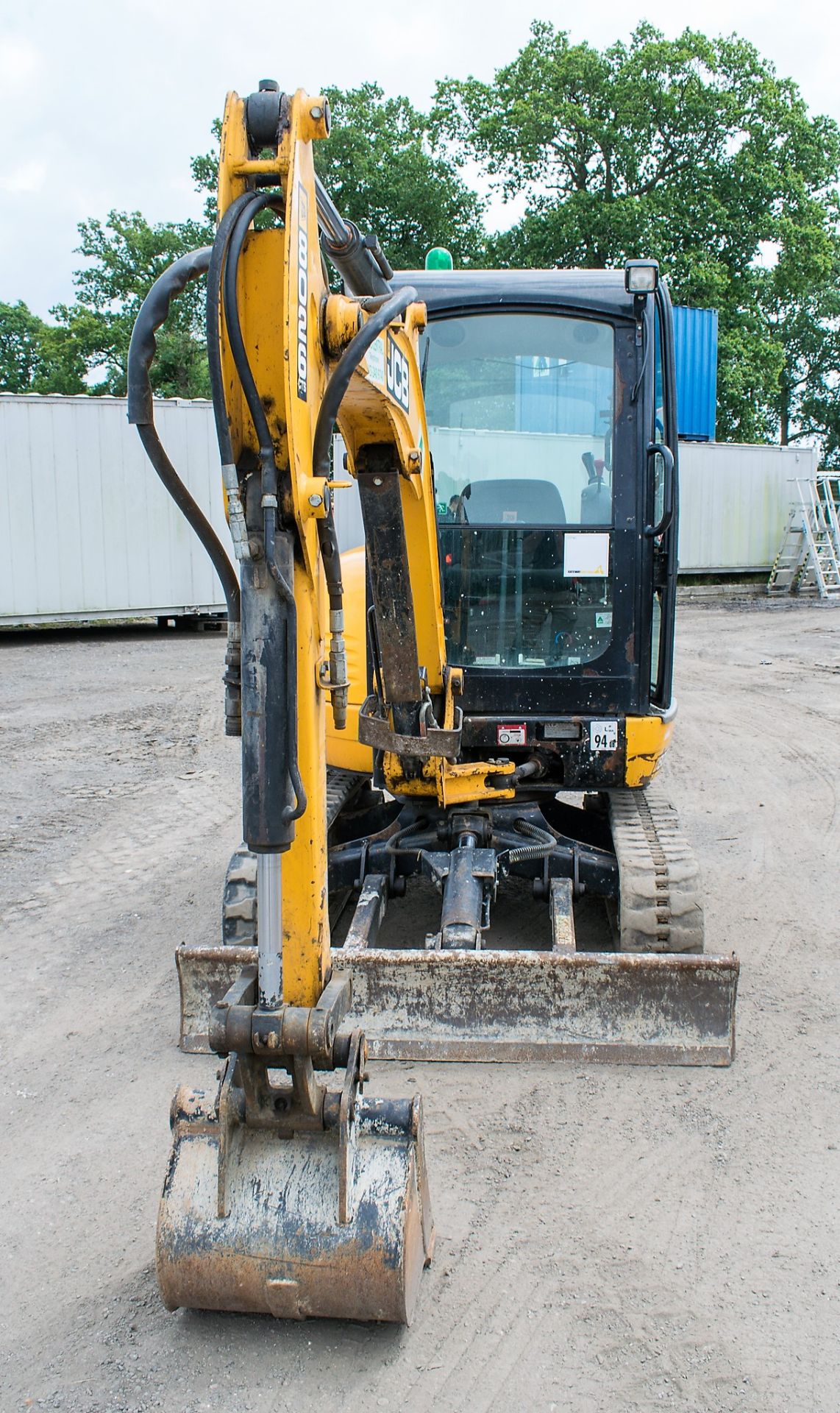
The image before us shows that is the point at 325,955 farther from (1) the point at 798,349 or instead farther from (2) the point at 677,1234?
(1) the point at 798,349

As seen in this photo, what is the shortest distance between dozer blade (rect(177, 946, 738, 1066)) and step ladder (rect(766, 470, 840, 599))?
19287 millimetres

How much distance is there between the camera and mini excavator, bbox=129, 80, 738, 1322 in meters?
2.40

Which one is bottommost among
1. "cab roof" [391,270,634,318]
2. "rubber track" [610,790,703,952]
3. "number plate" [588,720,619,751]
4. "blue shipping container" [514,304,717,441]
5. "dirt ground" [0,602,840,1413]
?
"dirt ground" [0,602,840,1413]

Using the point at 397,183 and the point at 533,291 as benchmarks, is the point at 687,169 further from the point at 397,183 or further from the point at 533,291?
the point at 533,291

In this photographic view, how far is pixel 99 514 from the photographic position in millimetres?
15047

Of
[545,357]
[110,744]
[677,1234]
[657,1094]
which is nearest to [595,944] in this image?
[657,1094]

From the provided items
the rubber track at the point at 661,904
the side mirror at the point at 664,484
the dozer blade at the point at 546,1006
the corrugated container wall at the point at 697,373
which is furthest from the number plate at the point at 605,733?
the corrugated container wall at the point at 697,373

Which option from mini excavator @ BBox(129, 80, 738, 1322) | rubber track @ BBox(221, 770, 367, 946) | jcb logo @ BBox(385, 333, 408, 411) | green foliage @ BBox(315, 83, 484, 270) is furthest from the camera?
green foliage @ BBox(315, 83, 484, 270)

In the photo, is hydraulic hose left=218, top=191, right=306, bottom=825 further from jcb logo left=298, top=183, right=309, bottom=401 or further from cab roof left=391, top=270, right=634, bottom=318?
cab roof left=391, top=270, right=634, bottom=318

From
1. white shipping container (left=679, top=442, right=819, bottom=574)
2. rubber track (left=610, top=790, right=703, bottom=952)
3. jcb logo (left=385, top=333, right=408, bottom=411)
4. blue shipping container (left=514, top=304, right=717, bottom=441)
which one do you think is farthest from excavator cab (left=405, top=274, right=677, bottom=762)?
white shipping container (left=679, top=442, right=819, bottom=574)

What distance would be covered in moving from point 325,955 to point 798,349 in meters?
38.1

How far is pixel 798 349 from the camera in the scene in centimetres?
3653

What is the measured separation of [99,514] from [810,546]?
1378cm

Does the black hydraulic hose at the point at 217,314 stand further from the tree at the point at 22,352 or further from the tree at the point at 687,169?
the tree at the point at 22,352
